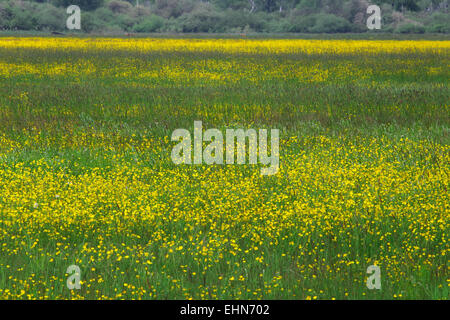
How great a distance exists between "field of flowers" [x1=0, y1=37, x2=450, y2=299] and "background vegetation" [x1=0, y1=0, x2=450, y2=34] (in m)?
51.0

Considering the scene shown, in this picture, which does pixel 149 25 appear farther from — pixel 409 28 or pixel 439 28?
pixel 439 28

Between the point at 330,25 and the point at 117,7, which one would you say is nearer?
the point at 330,25

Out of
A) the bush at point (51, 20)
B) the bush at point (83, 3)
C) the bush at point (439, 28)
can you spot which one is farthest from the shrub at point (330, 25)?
the bush at point (83, 3)

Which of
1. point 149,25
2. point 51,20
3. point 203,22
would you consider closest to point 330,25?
point 203,22

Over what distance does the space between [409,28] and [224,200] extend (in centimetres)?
6086

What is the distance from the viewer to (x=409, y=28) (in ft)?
203

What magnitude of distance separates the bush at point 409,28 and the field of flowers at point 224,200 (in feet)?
162

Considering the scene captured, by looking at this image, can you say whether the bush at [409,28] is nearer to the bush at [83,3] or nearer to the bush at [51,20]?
the bush at [51,20]

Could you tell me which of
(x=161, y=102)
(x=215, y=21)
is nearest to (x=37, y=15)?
(x=215, y=21)

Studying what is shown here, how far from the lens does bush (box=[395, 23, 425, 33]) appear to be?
6159cm

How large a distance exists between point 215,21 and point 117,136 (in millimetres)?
61187

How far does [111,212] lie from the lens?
22.1ft

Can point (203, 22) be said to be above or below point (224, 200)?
above

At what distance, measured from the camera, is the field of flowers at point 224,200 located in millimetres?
5023
